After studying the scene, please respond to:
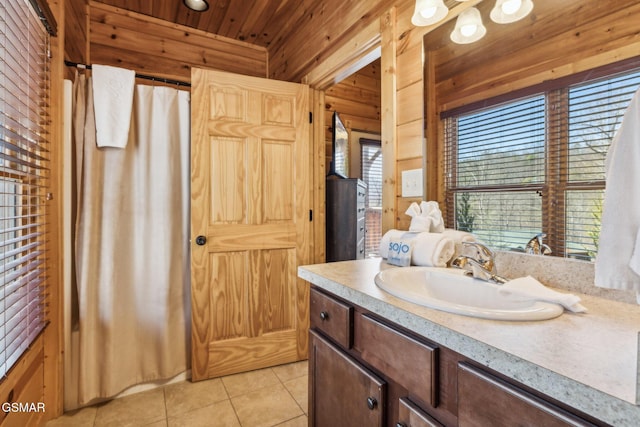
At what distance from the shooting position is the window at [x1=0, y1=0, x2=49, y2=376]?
111cm

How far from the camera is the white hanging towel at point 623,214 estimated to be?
0.51 meters

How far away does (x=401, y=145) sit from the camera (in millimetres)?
1473

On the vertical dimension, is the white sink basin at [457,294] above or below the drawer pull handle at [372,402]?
above

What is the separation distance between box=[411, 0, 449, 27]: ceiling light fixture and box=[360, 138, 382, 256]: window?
181 centimetres

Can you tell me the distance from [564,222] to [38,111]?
2.15m

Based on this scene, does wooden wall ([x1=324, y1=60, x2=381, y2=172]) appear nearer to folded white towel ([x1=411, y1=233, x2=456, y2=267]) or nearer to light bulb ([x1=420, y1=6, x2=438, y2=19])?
light bulb ([x1=420, y1=6, x2=438, y2=19])

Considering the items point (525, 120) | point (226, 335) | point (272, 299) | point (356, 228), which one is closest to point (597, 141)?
point (525, 120)

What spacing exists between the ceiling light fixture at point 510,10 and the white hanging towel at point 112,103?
1.84 m

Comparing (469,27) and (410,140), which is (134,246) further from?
(469,27)

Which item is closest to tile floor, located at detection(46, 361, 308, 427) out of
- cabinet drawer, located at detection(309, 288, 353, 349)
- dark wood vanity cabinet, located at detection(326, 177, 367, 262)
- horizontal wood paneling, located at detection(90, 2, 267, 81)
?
cabinet drawer, located at detection(309, 288, 353, 349)

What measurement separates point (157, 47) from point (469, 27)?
7.40 feet

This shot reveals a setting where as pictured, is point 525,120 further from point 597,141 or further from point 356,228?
point 356,228

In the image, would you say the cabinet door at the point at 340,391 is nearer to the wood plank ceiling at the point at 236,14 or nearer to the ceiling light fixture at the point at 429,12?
the ceiling light fixture at the point at 429,12

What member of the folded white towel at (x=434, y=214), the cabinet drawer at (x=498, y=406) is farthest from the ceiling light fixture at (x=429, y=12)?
the cabinet drawer at (x=498, y=406)
